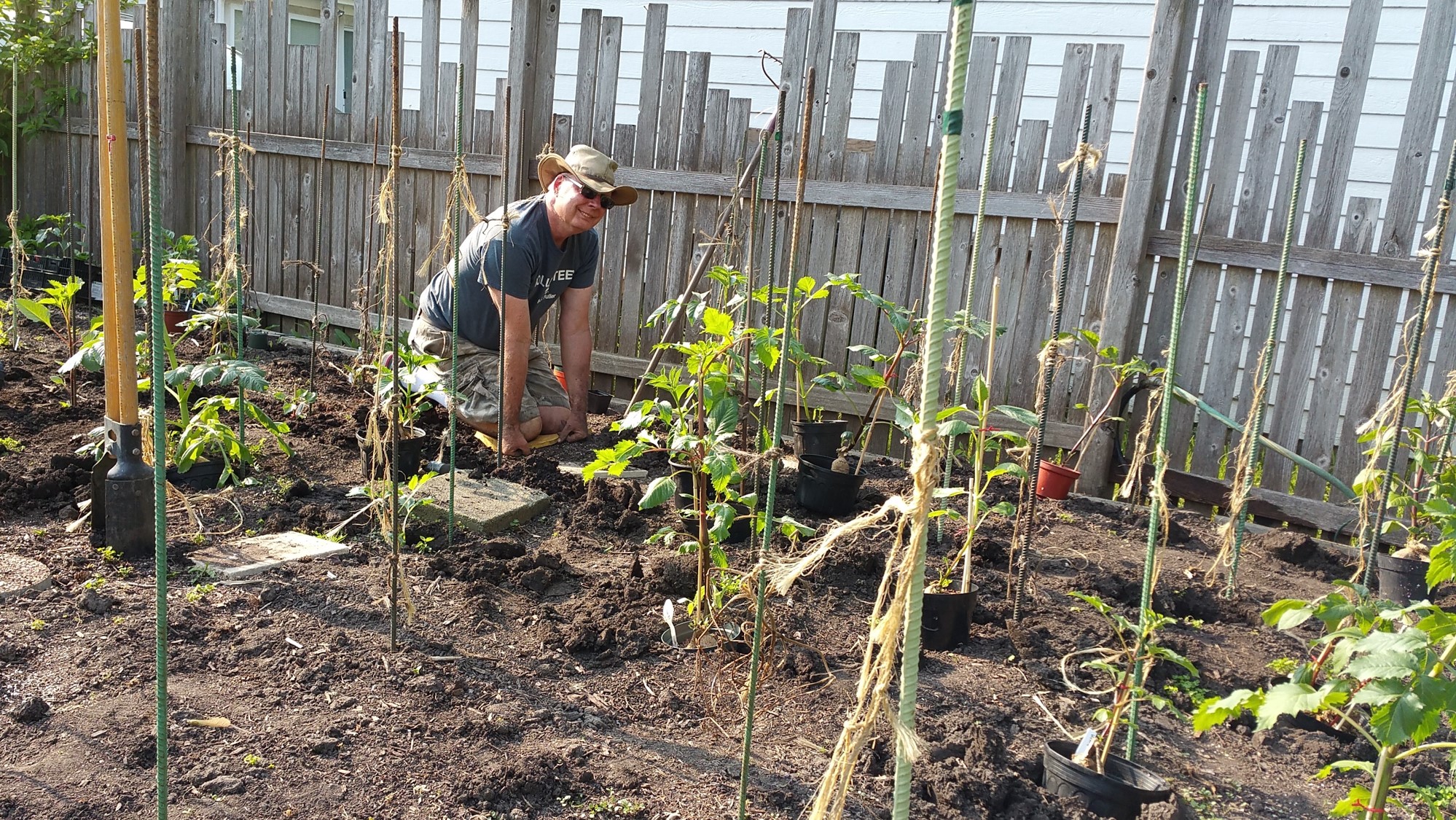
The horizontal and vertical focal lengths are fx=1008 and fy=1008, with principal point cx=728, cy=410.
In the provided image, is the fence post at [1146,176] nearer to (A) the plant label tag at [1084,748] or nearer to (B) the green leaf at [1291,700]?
(A) the plant label tag at [1084,748]

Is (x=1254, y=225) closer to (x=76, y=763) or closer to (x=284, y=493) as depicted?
(x=284, y=493)

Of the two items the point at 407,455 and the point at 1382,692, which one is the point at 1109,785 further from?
the point at 407,455

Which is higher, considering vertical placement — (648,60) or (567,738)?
(648,60)

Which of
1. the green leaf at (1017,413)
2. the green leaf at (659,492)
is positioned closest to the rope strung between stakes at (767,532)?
the green leaf at (659,492)

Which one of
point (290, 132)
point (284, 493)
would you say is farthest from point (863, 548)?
point (290, 132)

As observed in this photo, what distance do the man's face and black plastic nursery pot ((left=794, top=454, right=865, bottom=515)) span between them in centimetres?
146

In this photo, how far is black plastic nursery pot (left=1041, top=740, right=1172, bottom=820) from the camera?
2.08 m

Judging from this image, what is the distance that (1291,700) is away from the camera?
1.38m

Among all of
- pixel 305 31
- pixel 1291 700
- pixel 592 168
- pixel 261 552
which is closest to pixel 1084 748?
pixel 1291 700

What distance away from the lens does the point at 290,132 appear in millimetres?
6703

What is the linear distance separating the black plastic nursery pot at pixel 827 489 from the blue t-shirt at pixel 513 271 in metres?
1.49

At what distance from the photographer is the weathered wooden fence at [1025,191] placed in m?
4.27

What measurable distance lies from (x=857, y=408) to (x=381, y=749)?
11.0 feet

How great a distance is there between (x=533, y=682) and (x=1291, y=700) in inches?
68.9
